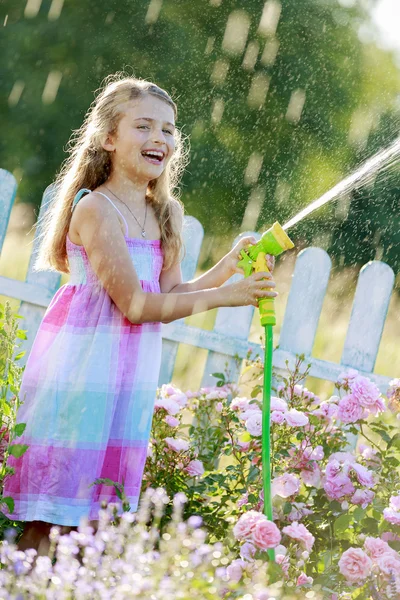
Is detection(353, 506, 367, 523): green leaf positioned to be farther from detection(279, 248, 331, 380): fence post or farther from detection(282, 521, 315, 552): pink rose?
detection(279, 248, 331, 380): fence post

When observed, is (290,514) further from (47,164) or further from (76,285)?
(47,164)

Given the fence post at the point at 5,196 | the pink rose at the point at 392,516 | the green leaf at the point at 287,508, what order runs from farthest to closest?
the fence post at the point at 5,196 < the green leaf at the point at 287,508 < the pink rose at the point at 392,516

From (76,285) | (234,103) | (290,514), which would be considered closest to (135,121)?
(76,285)

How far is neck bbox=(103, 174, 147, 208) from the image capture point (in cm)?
245

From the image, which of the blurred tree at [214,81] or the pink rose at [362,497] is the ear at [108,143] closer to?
the pink rose at [362,497]

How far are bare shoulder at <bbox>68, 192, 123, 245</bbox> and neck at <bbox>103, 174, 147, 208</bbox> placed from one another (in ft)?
0.35

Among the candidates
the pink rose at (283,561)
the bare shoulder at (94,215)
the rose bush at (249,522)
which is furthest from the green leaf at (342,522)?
the bare shoulder at (94,215)

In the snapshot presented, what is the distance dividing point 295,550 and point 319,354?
440 cm

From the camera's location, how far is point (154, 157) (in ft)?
8.05

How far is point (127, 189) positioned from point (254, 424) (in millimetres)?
776

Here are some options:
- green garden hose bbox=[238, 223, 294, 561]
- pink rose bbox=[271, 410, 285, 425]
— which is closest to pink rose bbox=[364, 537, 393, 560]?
green garden hose bbox=[238, 223, 294, 561]

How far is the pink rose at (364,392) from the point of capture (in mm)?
2471

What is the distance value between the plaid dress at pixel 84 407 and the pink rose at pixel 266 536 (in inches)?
26.0

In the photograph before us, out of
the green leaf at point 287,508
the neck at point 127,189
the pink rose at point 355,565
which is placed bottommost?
the pink rose at point 355,565
